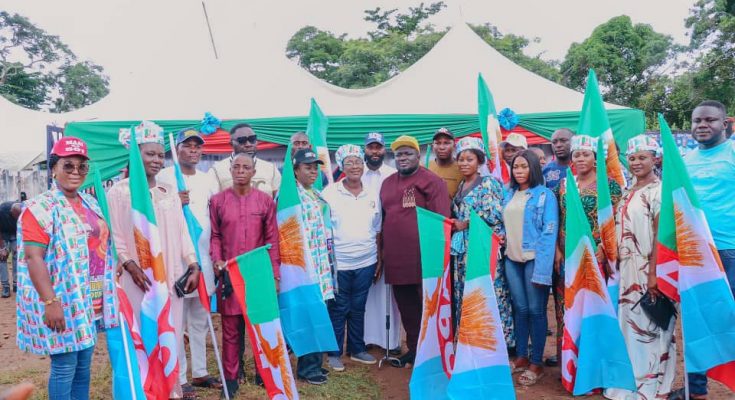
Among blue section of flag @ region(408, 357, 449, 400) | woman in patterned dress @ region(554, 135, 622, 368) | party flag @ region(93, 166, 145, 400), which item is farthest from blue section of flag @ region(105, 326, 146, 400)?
woman in patterned dress @ region(554, 135, 622, 368)

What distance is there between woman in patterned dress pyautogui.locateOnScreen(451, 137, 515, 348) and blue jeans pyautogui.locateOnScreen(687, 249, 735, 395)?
134cm

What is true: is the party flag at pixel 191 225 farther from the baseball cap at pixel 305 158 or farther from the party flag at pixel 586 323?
the party flag at pixel 586 323

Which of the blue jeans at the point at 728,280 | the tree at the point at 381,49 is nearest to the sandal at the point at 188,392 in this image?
the blue jeans at the point at 728,280

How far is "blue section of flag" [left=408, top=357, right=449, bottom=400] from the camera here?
144 inches

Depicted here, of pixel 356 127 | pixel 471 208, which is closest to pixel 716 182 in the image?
pixel 471 208

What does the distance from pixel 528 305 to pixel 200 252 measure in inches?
95.1

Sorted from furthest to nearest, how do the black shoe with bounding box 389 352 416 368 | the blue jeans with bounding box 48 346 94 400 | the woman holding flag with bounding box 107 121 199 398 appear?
the black shoe with bounding box 389 352 416 368 → the woman holding flag with bounding box 107 121 199 398 → the blue jeans with bounding box 48 346 94 400

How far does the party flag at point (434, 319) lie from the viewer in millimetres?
3699

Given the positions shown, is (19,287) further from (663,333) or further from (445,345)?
(663,333)

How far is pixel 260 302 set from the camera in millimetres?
3645

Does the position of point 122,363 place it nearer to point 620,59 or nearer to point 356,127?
point 356,127

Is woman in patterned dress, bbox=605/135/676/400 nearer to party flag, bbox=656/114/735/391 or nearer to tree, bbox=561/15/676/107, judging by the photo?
party flag, bbox=656/114/735/391

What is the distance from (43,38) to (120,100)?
28694mm

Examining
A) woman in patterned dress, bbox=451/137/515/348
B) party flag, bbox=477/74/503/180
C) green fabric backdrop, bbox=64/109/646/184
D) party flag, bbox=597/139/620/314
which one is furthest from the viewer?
green fabric backdrop, bbox=64/109/646/184
